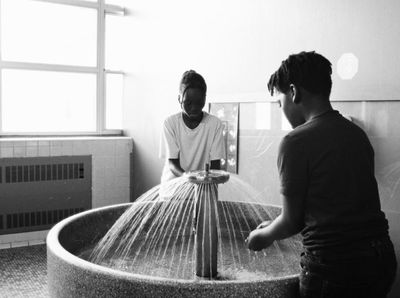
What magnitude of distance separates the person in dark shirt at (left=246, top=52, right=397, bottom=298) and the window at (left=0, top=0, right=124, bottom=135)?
471cm

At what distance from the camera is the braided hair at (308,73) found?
4.74 ft

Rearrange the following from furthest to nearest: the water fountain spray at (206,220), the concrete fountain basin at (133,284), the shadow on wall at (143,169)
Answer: the shadow on wall at (143,169), the water fountain spray at (206,220), the concrete fountain basin at (133,284)

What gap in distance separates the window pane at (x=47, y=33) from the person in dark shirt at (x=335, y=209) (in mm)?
4814

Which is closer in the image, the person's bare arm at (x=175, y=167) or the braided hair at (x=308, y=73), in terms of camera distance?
the braided hair at (x=308, y=73)

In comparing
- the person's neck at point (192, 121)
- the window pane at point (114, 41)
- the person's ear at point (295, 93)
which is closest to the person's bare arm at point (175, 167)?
the person's neck at point (192, 121)

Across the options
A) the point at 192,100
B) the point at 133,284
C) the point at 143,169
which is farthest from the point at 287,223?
the point at 143,169

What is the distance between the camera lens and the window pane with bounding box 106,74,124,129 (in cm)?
614

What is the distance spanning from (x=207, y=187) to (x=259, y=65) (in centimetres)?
203

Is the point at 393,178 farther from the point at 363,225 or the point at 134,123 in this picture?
the point at 134,123

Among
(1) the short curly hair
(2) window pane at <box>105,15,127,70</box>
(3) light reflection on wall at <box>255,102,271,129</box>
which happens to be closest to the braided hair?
(1) the short curly hair

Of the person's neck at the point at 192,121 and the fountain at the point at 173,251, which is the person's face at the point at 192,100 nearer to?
the person's neck at the point at 192,121

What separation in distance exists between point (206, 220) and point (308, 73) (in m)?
1.05

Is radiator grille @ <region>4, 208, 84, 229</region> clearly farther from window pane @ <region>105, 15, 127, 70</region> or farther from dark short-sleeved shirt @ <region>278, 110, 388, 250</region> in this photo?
dark short-sleeved shirt @ <region>278, 110, 388, 250</region>

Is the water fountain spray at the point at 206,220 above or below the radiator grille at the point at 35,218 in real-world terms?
above
